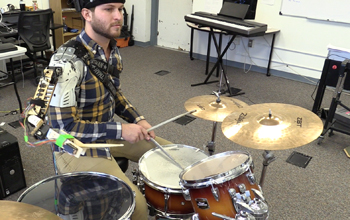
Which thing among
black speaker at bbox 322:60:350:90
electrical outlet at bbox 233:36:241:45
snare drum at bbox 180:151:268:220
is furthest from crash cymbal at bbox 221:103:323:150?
electrical outlet at bbox 233:36:241:45

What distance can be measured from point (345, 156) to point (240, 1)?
2.42 metres

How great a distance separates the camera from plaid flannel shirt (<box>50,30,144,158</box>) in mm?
1314

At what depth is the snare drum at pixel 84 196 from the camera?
3.71ft

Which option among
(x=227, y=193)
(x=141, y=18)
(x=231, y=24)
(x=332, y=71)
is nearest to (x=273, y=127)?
(x=227, y=193)

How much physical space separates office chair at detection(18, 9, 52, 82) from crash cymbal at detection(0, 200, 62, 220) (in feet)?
10.5

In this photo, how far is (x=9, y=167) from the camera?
6.35 ft

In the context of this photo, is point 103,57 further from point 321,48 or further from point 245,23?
point 321,48

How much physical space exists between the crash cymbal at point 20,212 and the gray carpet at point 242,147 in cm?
132

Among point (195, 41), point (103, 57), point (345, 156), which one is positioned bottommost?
point (345, 156)

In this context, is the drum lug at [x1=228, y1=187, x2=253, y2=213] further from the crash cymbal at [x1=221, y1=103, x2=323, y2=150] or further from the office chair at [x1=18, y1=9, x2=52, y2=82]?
the office chair at [x1=18, y1=9, x2=52, y2=82]

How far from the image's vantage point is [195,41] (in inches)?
196

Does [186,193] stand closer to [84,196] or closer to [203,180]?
[203,180]

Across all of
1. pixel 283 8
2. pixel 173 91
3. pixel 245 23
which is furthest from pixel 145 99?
pixel 283 8

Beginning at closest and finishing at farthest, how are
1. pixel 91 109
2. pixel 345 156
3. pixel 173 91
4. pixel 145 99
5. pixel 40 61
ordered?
pixel 91 109, pixel 345 156, pixel 145 99, pixel 173 91, pixel 40 61
